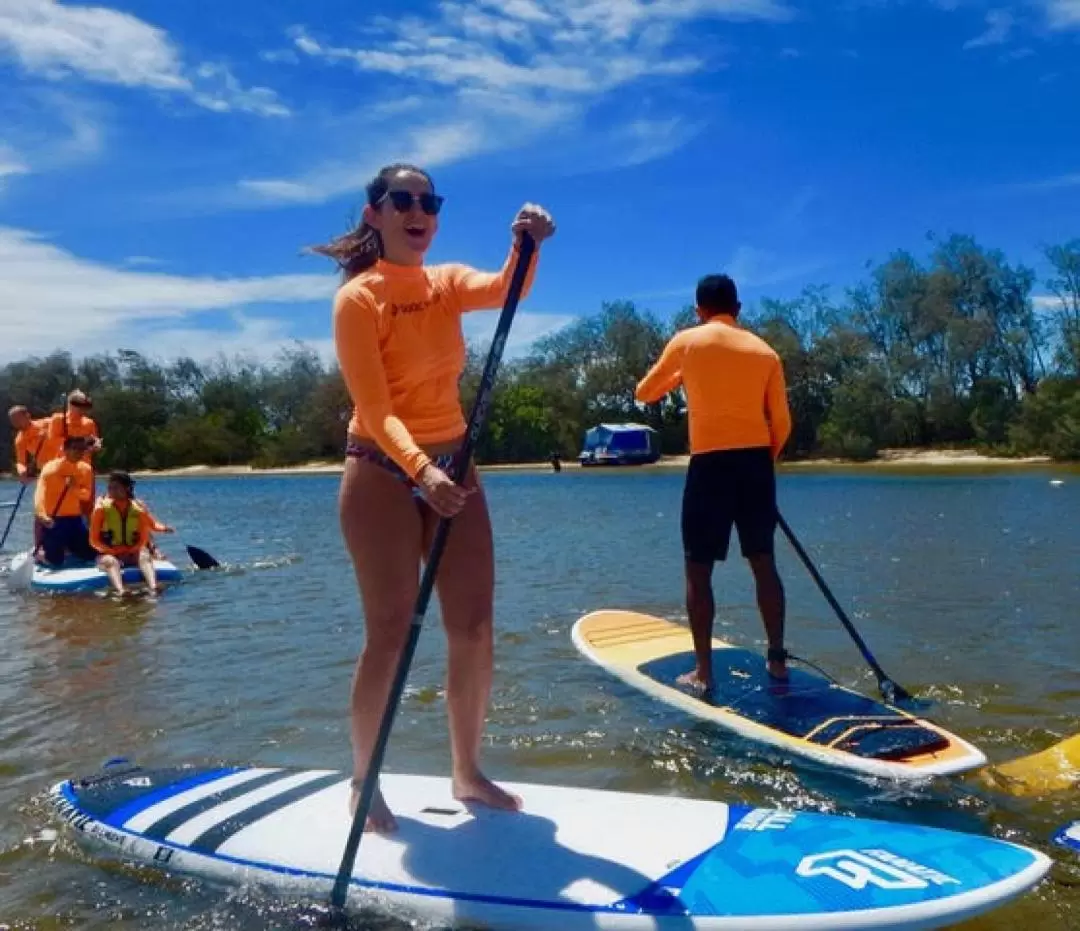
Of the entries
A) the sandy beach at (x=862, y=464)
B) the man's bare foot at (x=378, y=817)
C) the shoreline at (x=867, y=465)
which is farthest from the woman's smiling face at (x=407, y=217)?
the shoreline at (x=867, y=465)

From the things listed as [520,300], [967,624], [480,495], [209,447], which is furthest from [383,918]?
[209,447]

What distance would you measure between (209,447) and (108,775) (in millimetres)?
81460

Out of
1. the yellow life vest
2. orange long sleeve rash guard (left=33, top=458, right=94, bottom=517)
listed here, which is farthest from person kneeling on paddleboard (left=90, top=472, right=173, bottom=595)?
orange long sleeve rash guard (left=33, top=458, right=94, bottom=517)

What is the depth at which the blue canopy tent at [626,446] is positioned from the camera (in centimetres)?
6103

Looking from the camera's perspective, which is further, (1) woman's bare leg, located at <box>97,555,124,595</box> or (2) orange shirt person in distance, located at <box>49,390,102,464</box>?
(2) orange shirt person in distance, located at <box>49,390,102,464</box>

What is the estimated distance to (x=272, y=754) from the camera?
5.58m

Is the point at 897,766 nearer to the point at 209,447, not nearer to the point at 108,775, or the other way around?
the point at 108,775

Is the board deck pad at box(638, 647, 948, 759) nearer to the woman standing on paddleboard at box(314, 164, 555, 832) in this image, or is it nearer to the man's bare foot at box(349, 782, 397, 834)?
the woman standing on paddleboard at box(314, 164, 555, 832)

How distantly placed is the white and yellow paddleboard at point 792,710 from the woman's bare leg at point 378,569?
220 centimetres

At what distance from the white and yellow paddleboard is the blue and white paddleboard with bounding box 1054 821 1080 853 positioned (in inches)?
25.9

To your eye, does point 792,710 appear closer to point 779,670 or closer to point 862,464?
point 779,670

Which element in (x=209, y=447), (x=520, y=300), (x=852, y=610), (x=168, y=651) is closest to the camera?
(x=520, y=300)

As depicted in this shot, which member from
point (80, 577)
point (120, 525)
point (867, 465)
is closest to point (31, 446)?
point (120, 525)

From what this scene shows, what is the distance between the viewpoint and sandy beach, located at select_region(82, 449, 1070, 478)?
45.9m
